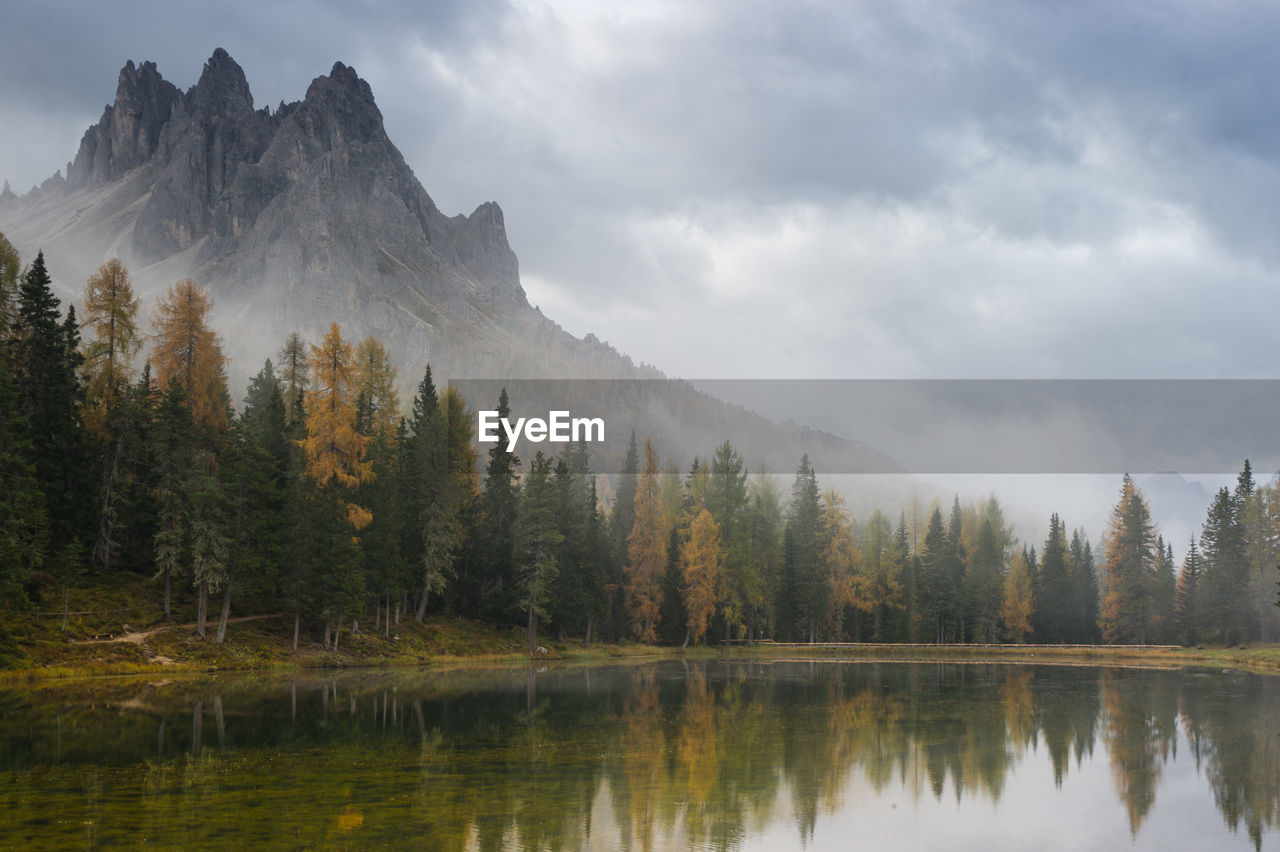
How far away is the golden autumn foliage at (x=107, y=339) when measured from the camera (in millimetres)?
62344

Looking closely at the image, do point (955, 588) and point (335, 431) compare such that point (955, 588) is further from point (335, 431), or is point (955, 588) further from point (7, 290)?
point (7, 290)

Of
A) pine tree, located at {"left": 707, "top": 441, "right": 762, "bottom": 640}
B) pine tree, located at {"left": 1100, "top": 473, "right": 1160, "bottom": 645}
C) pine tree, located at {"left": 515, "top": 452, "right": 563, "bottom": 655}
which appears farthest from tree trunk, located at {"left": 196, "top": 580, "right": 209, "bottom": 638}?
pine tree, located at {"left": 1100, "top": 473, "right": 1160, "bottom": 645}

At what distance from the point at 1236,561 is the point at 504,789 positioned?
102116mm

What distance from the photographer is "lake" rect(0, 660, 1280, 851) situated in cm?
1975

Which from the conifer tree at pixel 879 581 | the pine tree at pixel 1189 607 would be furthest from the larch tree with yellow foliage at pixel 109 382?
the pine tree at pixel 1189 607

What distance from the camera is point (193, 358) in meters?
66.6

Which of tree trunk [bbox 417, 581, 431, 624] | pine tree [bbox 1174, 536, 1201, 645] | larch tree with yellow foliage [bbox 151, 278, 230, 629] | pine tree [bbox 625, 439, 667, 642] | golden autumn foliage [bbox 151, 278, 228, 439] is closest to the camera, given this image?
larch tree with yellow foliage [bbox 151, 278, 230, 629]

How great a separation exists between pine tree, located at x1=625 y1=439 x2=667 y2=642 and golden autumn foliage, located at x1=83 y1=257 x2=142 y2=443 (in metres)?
47.3

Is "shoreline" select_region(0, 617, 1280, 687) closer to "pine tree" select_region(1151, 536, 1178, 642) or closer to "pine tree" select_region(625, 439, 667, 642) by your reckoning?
"pine tree" select_region(625, 439, 667, 642)

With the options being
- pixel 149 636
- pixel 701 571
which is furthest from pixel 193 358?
pixel 701 571

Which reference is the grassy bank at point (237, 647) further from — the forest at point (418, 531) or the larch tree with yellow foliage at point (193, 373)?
the larch tree with yellow foliage at point (193, 373)

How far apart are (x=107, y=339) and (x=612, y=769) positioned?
5385cm

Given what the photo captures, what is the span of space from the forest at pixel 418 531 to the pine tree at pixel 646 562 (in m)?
0.24

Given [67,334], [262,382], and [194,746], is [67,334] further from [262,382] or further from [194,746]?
[194,746]
